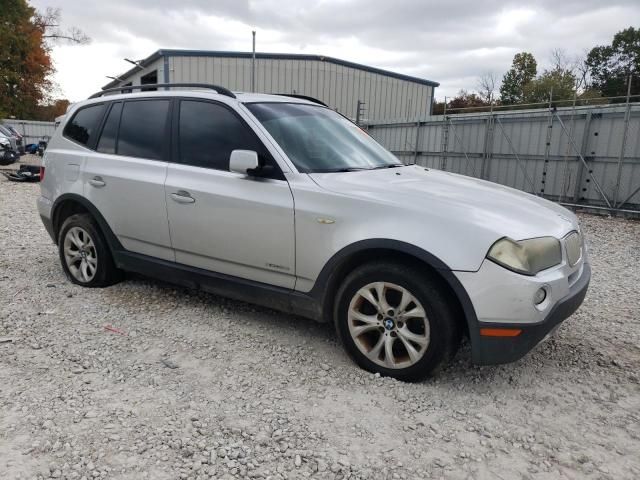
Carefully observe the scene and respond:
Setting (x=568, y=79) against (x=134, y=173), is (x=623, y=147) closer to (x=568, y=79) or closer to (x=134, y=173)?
(x=134, y=173)

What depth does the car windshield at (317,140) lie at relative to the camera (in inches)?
140

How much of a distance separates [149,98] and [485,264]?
3.15 metres

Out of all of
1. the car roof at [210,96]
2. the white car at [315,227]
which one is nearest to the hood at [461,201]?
the white car at [315,227]

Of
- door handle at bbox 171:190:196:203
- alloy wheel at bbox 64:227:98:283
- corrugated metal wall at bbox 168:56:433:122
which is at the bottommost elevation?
alloy wheel at bbox 64:227:98:283

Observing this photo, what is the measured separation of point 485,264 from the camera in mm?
2684

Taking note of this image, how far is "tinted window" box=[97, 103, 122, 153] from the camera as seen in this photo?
444 cm

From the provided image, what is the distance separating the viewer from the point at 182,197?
3801 mm

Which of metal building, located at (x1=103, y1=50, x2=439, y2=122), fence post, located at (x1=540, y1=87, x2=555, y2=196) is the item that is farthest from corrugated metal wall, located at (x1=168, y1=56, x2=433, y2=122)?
fence post, located at (x1=540, y1=87, x2=555, y2=196)

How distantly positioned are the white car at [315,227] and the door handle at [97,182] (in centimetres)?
1

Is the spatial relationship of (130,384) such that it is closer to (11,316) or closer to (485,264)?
(11,316)

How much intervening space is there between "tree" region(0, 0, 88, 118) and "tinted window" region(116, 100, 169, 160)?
37.0m

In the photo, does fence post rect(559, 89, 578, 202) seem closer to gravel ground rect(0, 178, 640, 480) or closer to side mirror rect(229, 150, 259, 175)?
gravel ground rect(0, 178, 640, 480)

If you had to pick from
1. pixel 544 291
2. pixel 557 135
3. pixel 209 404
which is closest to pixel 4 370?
pixel 209 404

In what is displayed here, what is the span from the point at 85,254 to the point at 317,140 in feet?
8.28
